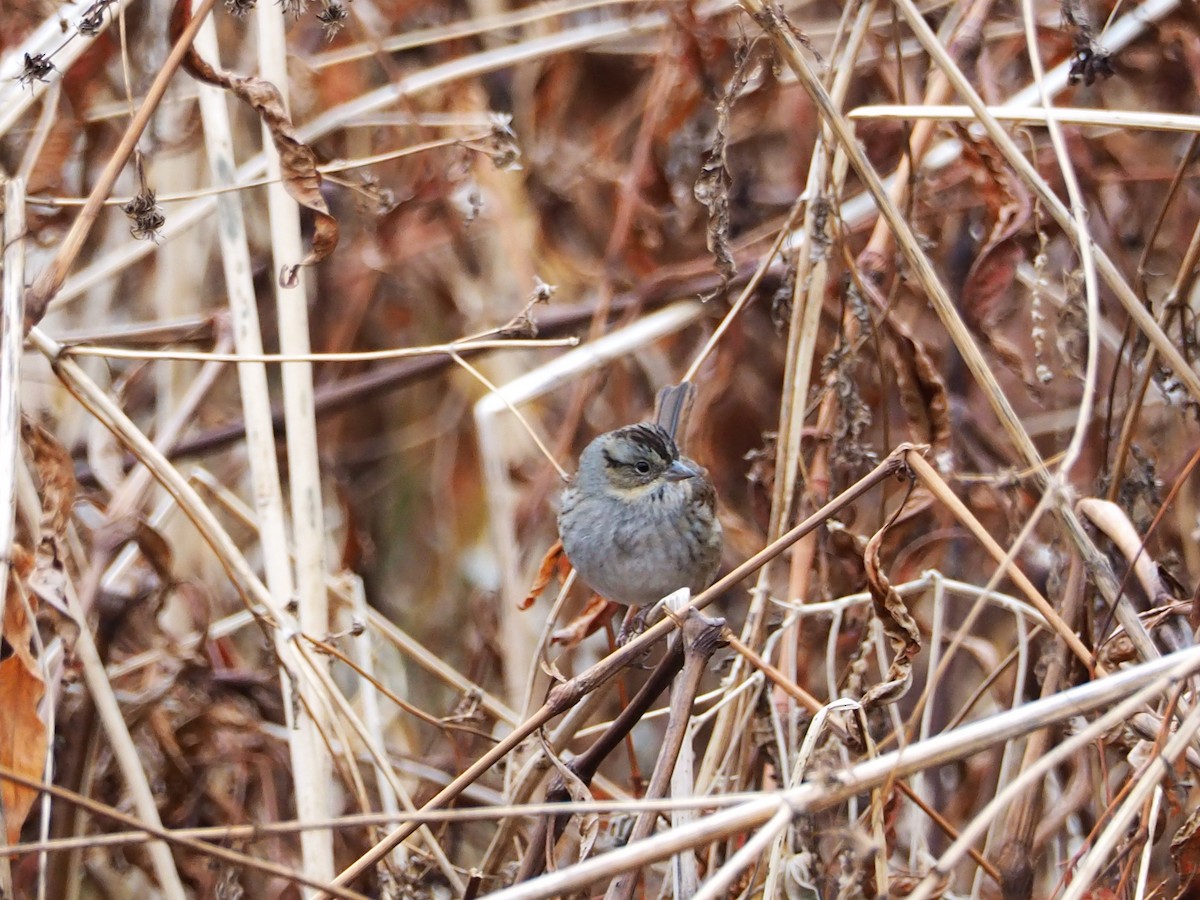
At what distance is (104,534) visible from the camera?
8.69 ft

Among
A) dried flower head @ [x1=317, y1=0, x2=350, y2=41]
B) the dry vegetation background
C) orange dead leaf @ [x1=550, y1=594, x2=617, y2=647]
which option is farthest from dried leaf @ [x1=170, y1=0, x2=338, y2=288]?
orange dead leaf @ [x1=550, y1=594, x2=617, y2=647]

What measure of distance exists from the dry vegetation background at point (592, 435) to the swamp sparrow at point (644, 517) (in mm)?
155

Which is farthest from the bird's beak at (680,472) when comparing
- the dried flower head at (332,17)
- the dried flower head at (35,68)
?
the dried flower head at (35,68)

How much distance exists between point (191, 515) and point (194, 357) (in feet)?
1.00

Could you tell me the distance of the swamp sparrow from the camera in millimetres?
2758

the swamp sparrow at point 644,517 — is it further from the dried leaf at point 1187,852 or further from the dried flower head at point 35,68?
the dried flower head at point 35,68

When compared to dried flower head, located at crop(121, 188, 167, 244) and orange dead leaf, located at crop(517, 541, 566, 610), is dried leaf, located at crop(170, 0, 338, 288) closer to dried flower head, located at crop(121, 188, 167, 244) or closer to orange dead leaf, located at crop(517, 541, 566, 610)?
dried flower head, located at crop(121, 188, 167, 244)

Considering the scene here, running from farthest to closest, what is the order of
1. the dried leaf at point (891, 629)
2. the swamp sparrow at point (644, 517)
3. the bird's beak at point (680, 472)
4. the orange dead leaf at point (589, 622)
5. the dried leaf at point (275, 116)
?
the bird's beak at point (680, 472), the swamp sparrow at point (644, 517), the orange dead leaf at point (589, 622), the dried leaf at point (275, 116), the dried leaf at point (891, 629)

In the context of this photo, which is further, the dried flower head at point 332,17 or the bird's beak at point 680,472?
the bird's beak at point 680,472

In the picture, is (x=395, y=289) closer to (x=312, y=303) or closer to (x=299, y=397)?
(x=312, y=303)

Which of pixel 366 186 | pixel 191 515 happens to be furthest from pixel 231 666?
pixel 366 186

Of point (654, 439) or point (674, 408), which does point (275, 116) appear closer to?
point (654, 439)

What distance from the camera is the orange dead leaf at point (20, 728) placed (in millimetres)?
1955

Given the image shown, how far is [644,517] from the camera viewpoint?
9.36 ft
